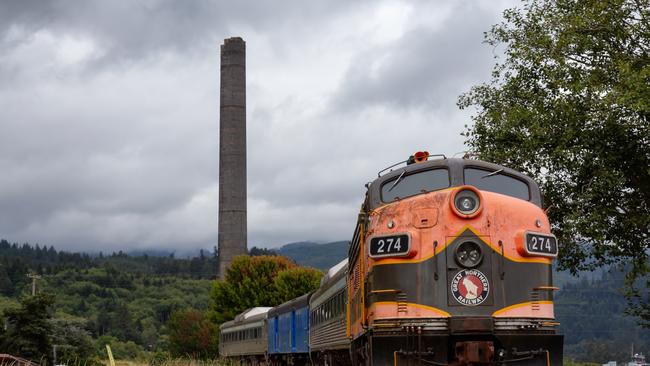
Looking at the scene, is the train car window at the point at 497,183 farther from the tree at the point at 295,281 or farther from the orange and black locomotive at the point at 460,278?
the tree at the point at 295,281

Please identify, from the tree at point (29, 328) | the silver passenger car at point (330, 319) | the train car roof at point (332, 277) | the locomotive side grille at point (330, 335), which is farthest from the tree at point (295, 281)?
the locomotive side grille at point (330, 335)

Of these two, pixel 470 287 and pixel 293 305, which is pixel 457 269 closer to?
pixel 470 287

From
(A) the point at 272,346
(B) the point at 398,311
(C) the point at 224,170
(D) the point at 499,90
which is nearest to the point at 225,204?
(C) the point at 224,170

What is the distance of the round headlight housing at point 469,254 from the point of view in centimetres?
1426

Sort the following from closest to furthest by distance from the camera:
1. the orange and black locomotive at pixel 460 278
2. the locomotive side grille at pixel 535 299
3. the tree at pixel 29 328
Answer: the orange and black locomotive at pixel 460 278, the locomotive side grille at pixel 535 299, the tree at pixel 29 328

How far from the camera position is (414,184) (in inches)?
604

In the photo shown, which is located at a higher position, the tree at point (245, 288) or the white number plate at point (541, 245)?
the tree at point (245, 288)

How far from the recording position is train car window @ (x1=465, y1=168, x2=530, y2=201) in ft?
49.8

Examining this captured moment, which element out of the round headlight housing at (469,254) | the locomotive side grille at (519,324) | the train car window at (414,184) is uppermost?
the train car window at (414,184)

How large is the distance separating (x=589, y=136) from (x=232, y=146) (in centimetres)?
7130

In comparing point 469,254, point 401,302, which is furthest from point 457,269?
point 401,302

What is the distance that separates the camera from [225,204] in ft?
317

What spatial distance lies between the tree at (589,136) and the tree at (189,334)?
7300cm

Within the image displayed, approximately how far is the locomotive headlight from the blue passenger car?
19.6 meters
